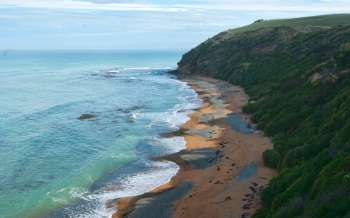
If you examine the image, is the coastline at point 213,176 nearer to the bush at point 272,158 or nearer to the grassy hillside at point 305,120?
the bush at point 272,158

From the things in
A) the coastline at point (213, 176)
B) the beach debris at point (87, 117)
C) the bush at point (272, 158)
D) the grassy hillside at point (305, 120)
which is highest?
the grassy hillside at point (305, 120)

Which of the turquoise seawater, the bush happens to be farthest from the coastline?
the turquoise seawater

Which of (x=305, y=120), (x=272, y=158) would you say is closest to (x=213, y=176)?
(x=272, y=158)

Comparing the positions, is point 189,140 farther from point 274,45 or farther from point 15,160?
point 274,45

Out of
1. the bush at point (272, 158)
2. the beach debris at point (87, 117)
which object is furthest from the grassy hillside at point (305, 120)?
the beach debris at point (87, 117)

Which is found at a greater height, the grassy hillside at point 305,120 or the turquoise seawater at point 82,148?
the grassy hillside at point 305,120

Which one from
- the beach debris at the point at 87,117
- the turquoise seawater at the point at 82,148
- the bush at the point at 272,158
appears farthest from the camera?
the beach debris at the point at 87,117
